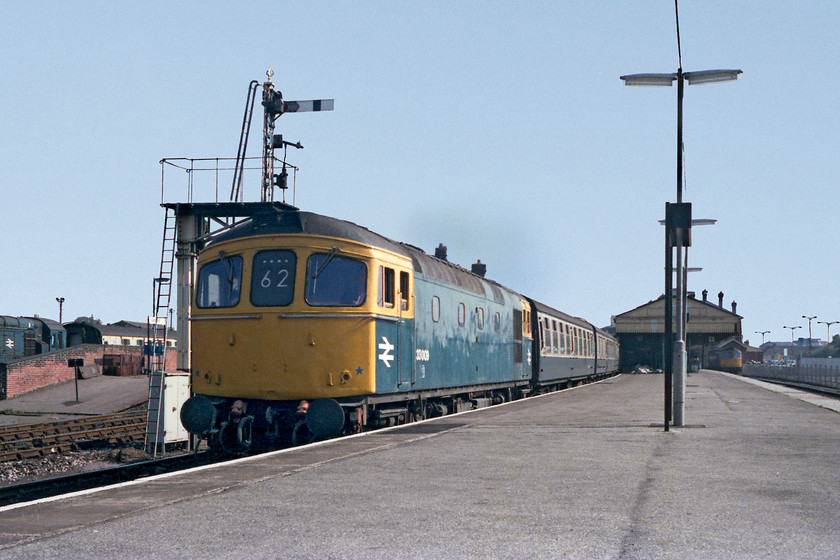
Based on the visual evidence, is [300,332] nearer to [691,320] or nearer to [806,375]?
[806,375]

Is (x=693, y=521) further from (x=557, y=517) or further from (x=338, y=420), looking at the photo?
(x=338, y=420)

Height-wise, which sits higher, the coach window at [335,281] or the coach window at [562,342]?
the coach window at [335,281]

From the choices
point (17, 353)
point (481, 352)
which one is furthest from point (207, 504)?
point (17, 353)

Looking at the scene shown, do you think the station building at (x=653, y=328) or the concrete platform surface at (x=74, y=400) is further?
the station building at (x=653, y=328)

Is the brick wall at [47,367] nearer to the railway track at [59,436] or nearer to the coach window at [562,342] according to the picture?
the railway track at [59,436]

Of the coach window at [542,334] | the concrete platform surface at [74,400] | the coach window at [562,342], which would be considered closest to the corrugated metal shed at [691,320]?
the coach window at [562,342]

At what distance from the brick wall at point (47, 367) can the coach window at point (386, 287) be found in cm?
2833

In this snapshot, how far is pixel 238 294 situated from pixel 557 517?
819cm

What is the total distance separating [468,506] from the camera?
7148 mm

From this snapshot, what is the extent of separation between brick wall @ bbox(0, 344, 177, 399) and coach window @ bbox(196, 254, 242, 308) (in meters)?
26.3

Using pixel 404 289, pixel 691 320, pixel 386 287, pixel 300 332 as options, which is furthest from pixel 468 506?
pixel 691 320

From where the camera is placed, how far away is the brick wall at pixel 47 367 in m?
37.3

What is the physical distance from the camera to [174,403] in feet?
60.7

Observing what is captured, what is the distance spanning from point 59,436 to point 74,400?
15399 mm
